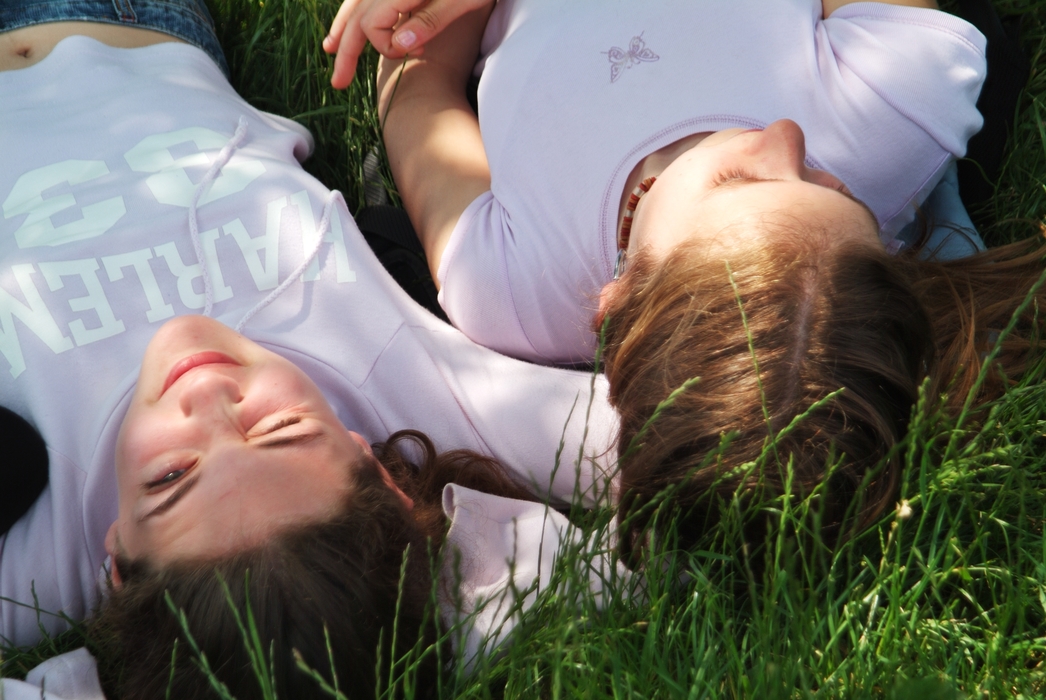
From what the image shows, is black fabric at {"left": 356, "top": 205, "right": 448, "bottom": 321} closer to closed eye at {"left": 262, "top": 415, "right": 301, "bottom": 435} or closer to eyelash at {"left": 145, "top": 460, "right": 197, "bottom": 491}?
closed eye at {"left": 262, "top": 415, "right": 301, "bottom": 435}

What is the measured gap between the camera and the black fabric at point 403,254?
239 cm

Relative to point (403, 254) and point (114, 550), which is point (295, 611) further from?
point (403, 254)

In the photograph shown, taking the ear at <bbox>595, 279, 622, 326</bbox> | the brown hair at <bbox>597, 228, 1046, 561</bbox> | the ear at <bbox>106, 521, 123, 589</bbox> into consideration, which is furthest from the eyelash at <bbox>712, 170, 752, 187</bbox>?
the ear at <bbox>106, 521, 123, 589</bbox>

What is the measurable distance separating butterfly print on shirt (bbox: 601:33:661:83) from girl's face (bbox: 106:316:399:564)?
1.13 m

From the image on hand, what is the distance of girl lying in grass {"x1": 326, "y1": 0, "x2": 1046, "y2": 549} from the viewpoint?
150cm

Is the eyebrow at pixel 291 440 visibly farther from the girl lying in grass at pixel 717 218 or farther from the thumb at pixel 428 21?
the thumb at pixel 428 21

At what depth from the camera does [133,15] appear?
2.32 meters

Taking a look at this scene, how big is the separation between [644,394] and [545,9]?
4.08ft

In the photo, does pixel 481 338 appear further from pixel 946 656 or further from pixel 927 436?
pixel 946 656

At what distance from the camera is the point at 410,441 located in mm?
1971

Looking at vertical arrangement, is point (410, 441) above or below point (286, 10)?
below

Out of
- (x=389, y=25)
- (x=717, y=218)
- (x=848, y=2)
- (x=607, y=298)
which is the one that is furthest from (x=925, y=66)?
(x=389, y=25)

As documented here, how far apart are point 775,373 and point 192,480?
3.68 feet

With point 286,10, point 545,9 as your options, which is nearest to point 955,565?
point 545,9
